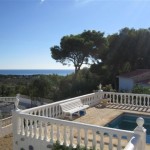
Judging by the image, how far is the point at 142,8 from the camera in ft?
44.5

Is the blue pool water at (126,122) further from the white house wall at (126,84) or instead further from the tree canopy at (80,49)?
the tree canopy at (80,49)

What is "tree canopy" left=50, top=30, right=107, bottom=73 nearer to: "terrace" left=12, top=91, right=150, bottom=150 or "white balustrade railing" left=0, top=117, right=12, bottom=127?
"terrace" left=12, top=91, right=150, bottom=150

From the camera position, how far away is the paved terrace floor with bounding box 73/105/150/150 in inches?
372

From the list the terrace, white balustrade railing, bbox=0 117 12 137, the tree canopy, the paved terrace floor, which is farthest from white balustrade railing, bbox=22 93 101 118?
the tree canopy

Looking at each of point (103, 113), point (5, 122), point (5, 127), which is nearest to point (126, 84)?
point (103, 113)

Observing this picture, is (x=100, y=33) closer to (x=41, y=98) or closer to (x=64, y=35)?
(x=64, y=35)

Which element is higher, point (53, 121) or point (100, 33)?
point (100, 33)

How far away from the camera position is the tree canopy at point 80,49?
22.7 m

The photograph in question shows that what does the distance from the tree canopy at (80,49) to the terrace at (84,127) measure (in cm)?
998

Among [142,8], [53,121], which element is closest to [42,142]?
[53,121]

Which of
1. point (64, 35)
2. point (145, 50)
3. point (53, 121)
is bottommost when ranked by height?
point (53, 121)

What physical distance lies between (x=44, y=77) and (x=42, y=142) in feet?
57.7

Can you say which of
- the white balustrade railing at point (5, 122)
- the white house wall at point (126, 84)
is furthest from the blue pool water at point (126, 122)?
the white house wall at point (126, 84)

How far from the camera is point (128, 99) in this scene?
40.8ft
